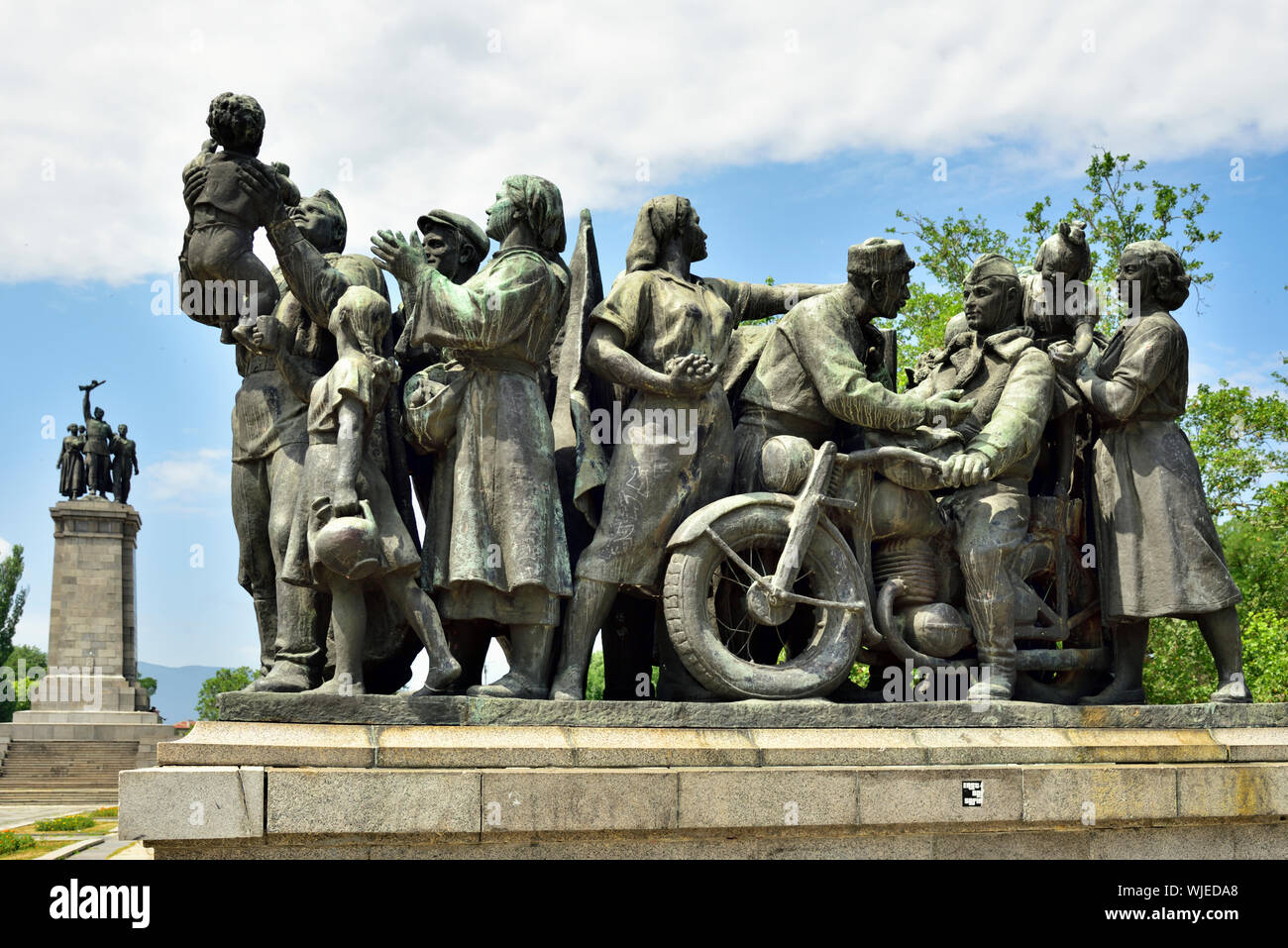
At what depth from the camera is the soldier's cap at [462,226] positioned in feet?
27.1

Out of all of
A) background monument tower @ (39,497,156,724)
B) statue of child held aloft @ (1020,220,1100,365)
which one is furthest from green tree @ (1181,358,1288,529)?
background monument tower @ (39,497,156,724)

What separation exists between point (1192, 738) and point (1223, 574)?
3.66 ft

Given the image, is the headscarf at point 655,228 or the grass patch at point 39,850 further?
the grass patch at point 39,850

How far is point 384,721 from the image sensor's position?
6859 millimetres

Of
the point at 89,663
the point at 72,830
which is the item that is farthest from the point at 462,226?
the point at 89,663

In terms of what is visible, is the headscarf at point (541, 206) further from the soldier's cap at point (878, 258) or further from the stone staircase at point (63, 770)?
the stone staircase at point (63, 770)

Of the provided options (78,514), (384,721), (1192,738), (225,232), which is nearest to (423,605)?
(384,721)

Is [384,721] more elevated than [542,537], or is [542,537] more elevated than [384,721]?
[542,537]

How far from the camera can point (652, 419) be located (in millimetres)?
7758

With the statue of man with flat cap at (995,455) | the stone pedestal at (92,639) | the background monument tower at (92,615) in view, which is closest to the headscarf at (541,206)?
the statue of man with flat cap at (995,455)

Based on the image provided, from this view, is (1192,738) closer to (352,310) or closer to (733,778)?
(733,778)

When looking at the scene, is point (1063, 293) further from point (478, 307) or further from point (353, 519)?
point (353, 519)

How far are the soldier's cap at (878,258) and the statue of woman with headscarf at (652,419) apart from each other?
3.06 ft

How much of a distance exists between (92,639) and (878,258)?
36.3 m
